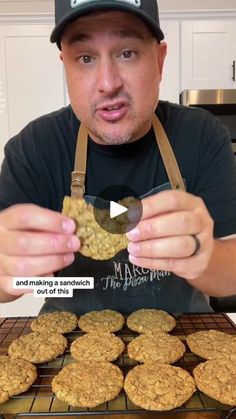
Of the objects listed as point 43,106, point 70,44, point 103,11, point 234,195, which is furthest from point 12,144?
point 43,106

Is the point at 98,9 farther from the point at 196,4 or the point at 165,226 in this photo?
the point at 196,4

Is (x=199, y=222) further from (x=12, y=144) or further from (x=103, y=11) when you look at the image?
(x=12, y=144)

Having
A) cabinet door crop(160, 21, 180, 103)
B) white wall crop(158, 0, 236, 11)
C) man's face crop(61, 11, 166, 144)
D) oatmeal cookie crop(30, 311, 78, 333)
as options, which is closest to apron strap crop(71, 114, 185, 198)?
man's face crop(61, 11, 166, 144)

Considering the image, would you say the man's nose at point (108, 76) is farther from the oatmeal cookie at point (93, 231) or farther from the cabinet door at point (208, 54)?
the cabinet door at point (208, 54)

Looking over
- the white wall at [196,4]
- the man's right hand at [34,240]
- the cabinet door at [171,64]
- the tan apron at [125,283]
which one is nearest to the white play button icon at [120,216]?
the man's right hand at [34,240]

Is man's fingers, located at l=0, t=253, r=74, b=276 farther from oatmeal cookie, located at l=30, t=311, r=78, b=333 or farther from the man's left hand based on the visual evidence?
oatmeal cookie, located at l=30, t=311, r=78, b=333

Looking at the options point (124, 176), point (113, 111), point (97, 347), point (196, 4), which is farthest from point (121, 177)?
point (196, 4)
